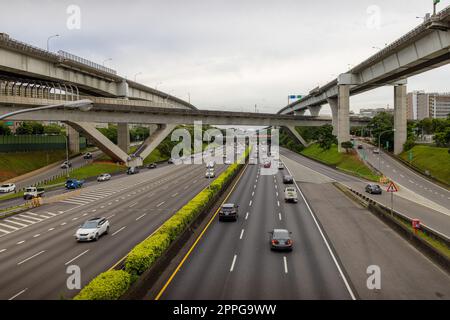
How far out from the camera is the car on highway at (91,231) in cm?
2603

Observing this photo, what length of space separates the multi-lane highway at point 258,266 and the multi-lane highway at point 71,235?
16.2ft

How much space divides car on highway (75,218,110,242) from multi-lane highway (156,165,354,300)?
746 centimetres

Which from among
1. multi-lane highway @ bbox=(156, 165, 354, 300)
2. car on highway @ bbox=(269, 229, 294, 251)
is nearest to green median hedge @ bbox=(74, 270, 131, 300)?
multi-lane highway @ bbox=(156, 165, 354, 300)

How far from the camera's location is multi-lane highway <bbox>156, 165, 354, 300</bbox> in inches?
651

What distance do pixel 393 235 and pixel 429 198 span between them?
69.5 ft

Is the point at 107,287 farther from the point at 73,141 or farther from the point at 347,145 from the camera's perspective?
the point at 73,141

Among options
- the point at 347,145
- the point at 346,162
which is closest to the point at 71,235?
the point at 346,162

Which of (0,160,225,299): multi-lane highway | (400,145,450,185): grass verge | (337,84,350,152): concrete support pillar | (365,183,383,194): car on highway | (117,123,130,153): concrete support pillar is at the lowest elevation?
(0,160,225,299): multi-lane highway

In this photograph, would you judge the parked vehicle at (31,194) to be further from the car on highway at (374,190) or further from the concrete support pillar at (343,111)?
the concrete support pillar at (343,111)

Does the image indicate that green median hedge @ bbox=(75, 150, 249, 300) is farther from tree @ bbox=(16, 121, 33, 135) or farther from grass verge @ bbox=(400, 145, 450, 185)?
tree @ bbox=(16, 121, 33, 135)

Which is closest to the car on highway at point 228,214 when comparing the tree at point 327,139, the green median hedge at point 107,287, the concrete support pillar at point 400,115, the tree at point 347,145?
the green median hedge at point 107,287

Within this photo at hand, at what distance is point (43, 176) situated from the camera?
2628 inches

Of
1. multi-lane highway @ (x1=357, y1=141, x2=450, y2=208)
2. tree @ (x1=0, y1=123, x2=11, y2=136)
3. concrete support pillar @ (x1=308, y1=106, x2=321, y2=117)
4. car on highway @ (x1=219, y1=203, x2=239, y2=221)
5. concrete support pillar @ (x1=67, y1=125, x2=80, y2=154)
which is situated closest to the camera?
car on highway @ (x1=219, y1=203, x2=239, y2=221)
